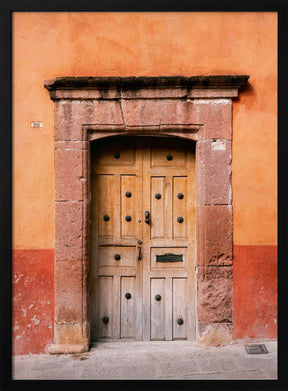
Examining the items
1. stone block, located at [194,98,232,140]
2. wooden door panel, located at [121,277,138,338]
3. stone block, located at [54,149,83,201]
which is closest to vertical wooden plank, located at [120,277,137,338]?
wooden door panel, located at [121,277,138,338]

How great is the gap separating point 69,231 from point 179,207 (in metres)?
1.14

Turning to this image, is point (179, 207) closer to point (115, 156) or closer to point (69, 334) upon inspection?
point (115, 156)

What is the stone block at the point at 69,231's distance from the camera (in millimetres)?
3416

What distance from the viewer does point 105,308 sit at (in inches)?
143

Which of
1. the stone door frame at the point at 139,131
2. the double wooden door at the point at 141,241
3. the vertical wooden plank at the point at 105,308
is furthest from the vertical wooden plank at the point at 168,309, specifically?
the vertical wooden plank at the point at 105,308

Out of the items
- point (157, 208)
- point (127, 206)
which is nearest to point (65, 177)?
point (127, 206)

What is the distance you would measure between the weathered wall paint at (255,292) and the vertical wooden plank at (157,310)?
0.72 metres

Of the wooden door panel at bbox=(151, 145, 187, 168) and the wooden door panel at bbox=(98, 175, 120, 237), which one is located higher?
the wooden door panel at bbox=(151, 145, 187, 168)

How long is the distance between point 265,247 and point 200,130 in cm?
132

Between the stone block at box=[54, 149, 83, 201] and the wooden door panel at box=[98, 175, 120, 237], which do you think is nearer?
the stone block at box=[54, 149, 83, 201]

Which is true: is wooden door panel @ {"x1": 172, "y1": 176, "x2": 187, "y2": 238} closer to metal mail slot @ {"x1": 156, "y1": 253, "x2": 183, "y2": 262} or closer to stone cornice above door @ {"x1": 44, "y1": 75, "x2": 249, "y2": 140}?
metal mail slot @ {"x1": 156, "y1": 253, "x2": 183, "y2": 262}

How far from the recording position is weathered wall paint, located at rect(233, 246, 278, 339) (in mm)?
3441

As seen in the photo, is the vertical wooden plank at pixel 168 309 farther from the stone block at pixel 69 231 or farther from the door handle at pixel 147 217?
the stone block at pixel 69 231

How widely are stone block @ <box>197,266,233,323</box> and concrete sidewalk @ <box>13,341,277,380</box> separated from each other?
0.97 ft
